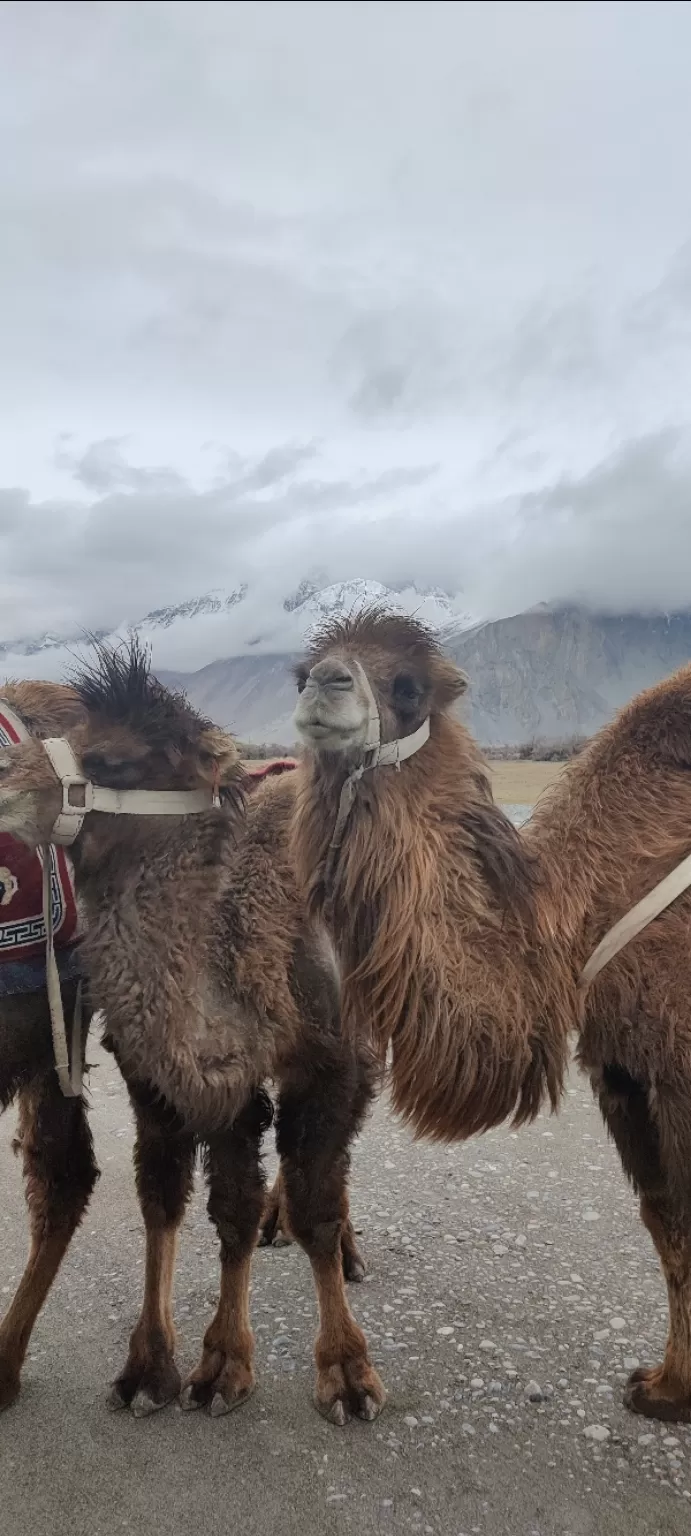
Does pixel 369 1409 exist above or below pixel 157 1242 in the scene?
below

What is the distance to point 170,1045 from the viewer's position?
2.61 meters

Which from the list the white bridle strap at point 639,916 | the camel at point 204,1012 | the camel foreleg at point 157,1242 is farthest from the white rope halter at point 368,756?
the camel foreleg at point 157,1242

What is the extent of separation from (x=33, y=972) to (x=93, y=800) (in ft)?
1.94

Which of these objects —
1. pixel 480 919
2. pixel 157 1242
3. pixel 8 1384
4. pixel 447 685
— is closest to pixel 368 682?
pixel 447 685

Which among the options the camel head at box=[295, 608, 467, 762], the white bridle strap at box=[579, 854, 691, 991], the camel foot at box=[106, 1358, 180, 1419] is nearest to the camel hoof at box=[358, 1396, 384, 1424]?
the camel foot at box=[106, 1358, 180, 1419]

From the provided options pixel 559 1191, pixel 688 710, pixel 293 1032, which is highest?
pixel 688 710

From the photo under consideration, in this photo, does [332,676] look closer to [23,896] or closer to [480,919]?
[480,919]

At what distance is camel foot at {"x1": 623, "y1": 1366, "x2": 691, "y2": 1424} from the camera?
2.63 m

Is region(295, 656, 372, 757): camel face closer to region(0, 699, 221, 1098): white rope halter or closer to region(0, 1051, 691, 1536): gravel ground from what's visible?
region(0, 699, 221, 1098): white rope halter

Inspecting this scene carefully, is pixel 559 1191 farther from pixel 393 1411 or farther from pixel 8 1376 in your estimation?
pixel 8 1376

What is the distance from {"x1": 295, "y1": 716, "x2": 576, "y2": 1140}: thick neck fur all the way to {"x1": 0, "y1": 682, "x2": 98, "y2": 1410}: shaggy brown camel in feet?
3.39

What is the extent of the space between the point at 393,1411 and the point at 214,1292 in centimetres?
91

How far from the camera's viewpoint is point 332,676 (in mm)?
2250

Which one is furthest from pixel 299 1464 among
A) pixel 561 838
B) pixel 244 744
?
pixel 244 744
